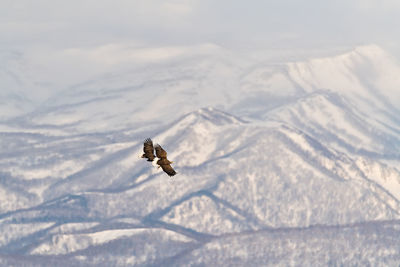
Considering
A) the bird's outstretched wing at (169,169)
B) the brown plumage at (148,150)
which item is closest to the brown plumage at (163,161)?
the bird's outstretched wing at (169,169)

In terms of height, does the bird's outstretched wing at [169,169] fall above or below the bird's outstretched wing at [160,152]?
below

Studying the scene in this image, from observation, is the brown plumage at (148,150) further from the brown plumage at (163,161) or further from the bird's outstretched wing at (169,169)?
the bird's outstretched wing at (169,169)

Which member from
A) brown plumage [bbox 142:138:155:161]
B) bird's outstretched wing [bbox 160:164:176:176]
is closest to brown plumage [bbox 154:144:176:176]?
bird's outstretched wing [bbox 160:164:176:176]

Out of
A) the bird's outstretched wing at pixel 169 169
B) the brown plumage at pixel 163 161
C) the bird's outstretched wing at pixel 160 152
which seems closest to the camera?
the bird's outstretched wing at pixel 160 152

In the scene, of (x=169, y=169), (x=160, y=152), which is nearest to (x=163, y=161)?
(x=169, y=169)

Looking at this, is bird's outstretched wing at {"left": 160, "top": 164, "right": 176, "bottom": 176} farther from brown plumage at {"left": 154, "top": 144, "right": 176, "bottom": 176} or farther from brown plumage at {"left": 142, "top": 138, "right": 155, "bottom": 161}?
brown plumage at {"left": 142, "top": 138, "right": 155, "bottom": 161}

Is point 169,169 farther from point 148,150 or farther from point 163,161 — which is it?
point 148,150
